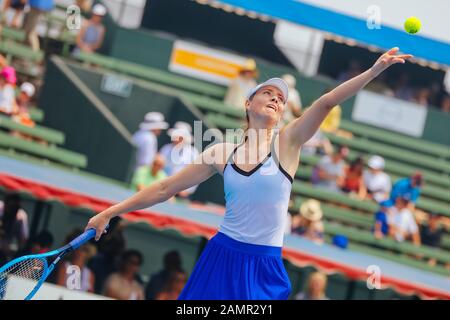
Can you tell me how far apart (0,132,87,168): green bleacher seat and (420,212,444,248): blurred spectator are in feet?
15.1

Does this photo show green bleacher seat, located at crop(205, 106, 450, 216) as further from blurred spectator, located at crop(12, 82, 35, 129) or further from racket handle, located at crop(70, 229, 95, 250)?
racket handle, located at crop(70, 229, 95, 250)

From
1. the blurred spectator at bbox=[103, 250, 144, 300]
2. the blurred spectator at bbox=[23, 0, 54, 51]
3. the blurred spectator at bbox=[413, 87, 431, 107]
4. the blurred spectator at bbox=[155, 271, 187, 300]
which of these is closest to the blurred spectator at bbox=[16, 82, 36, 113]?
the blurred spectator at bbox=[23, 0, 54, 51]

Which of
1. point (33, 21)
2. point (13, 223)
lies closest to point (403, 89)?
point (33, 21)

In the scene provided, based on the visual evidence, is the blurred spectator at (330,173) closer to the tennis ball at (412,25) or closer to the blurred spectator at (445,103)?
the blurred spectator at (445,103)

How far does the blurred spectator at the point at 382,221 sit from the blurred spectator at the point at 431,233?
0.92 metres

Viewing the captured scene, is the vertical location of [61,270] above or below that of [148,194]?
below

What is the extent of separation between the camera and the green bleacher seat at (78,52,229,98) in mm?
14542

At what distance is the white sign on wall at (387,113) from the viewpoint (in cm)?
1617

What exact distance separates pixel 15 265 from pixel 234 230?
1.52m

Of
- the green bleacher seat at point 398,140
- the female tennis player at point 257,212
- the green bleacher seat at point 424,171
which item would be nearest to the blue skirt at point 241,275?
the female tennis player at point 257,212

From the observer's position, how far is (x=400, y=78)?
16781 mm

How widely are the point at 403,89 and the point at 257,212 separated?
38.1ft

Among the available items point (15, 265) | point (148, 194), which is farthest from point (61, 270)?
point (148, 194)
